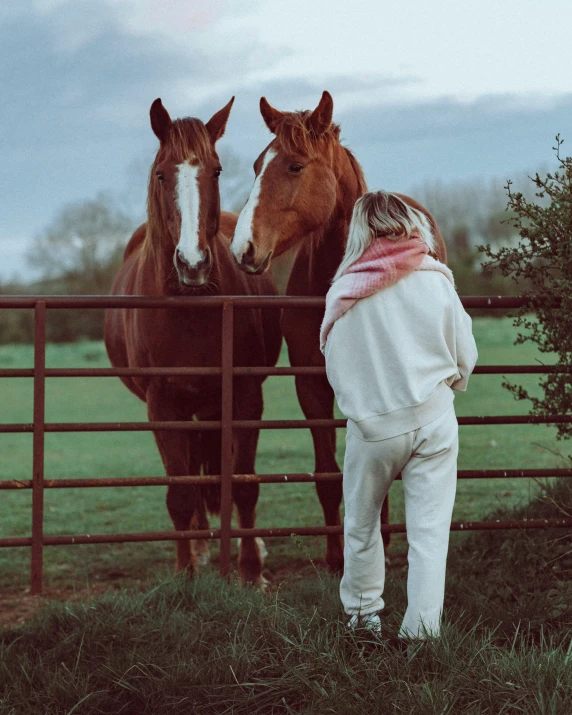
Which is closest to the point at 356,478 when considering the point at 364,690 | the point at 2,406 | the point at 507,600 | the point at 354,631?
the point at 354,631

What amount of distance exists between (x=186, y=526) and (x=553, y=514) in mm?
2205

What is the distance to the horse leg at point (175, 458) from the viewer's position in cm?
496

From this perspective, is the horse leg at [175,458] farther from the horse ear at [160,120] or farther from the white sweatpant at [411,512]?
the white sweatpant at [411,512]

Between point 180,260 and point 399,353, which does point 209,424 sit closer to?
point 180,260

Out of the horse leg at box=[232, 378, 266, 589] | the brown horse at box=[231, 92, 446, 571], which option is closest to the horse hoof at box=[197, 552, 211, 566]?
the horse leg at box=[232, 378, 266, 589]

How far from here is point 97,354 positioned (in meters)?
29.1

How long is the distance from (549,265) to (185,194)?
1.90m

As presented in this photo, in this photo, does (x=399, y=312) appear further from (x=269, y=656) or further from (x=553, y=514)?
(x=553, y=514)

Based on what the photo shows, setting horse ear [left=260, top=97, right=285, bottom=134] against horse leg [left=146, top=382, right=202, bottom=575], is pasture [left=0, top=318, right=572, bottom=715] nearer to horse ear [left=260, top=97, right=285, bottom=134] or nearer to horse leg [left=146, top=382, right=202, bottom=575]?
horse leg [left=146, top=382, right=202, bottom=575]

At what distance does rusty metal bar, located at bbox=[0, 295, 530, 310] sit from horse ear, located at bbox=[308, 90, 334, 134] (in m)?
0.94

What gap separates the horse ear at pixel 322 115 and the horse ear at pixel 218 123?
1.91 ft

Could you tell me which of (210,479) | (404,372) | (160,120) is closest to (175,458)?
(210,479)

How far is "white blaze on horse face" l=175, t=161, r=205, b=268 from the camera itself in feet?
13.9

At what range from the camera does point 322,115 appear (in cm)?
461
